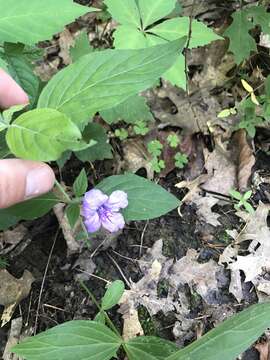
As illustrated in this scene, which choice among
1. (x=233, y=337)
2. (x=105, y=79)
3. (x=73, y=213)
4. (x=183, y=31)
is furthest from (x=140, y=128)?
(x=233, y=337)

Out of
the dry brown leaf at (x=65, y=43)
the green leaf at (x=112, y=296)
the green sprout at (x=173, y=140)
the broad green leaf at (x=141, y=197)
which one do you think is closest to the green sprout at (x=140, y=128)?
the green sprout at (x=173, y=140)

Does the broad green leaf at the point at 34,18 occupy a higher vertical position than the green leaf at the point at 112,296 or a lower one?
higher

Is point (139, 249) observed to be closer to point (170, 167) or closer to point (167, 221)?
point (167, 221)

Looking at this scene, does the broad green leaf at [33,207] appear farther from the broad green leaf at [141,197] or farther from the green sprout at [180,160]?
the green sprout at [180,160]

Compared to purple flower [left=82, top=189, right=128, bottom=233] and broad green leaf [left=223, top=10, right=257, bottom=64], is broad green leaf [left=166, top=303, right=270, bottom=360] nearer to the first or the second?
purple flower [left=82, top=189, right=128, bottom=233]

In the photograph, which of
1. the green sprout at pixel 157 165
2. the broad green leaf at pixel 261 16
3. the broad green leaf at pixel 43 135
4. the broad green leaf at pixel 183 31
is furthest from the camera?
the broad green leaf at pixel 261 16

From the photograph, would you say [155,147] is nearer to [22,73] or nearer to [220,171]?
[220,171]

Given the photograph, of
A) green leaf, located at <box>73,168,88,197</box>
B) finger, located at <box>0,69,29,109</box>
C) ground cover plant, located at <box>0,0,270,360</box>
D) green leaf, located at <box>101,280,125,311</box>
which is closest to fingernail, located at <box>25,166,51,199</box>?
ground cover plant, located at <box>0,0,270,360</box>
